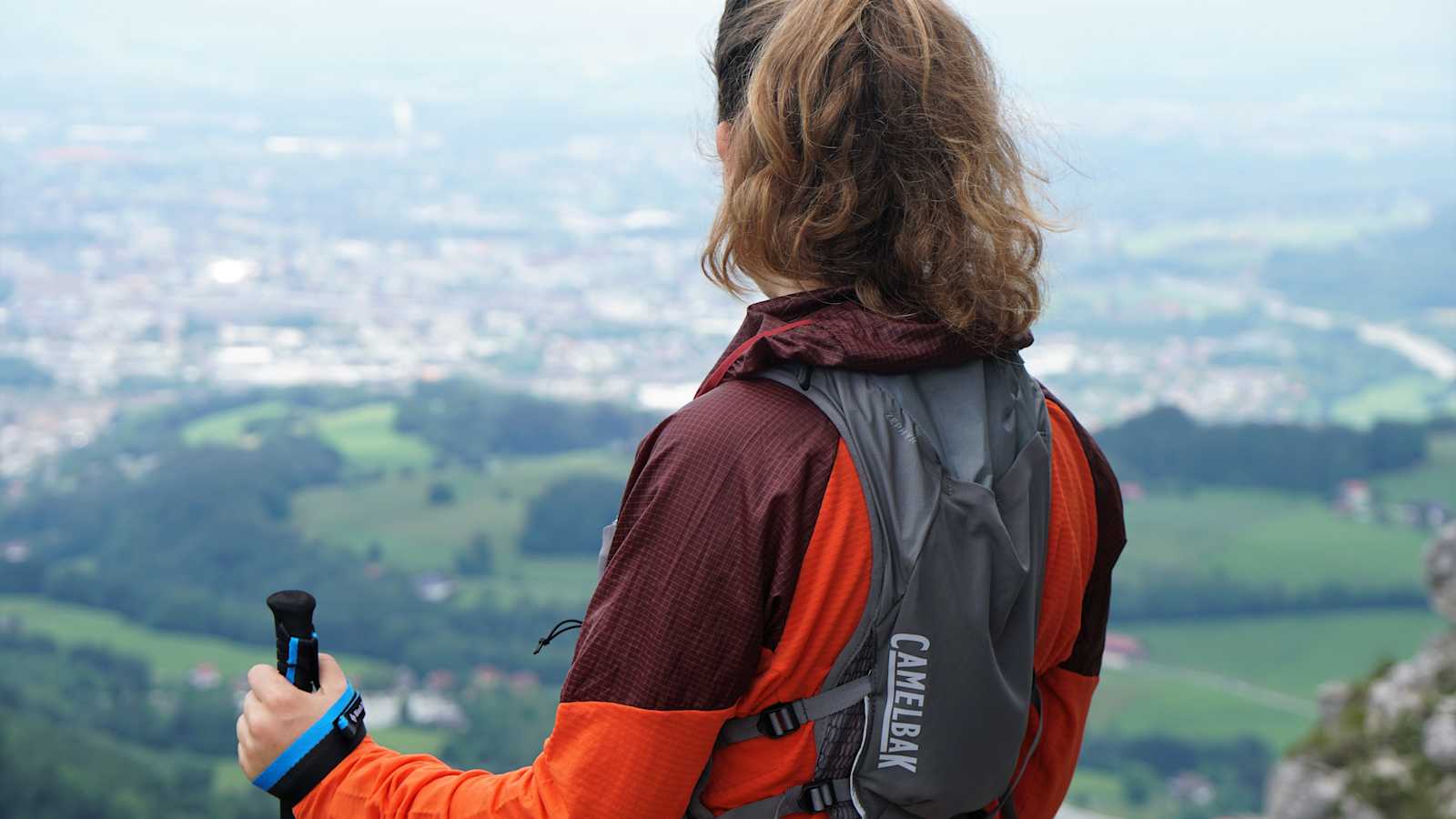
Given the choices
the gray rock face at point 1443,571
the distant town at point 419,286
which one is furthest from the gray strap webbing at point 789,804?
the distant town at point 419,286

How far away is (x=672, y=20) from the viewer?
5022 cm

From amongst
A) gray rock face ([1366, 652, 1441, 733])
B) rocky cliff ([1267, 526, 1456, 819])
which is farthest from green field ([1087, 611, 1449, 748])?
rocky cliff ([1267, 526, 1456, 819])

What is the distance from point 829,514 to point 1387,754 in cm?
635

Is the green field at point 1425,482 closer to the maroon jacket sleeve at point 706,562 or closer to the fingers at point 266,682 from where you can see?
the maroon jacket sleeve at point 706,562

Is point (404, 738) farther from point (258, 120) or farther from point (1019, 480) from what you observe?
point (258, 120)

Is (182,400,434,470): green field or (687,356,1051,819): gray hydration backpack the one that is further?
(182,400,434,470): green field

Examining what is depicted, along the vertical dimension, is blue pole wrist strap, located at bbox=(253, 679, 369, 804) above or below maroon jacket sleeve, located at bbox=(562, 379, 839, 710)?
below

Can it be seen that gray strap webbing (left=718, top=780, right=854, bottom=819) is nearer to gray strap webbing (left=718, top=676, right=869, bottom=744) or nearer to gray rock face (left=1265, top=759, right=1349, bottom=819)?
gray strap webbing (left=718, top=676, right=869, bottom=744)

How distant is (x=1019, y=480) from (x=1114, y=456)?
3373 centimetres

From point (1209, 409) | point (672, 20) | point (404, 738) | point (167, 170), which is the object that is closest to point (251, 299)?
point (167, 170)

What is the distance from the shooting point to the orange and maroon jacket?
124cm

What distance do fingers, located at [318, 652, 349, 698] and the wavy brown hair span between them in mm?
664

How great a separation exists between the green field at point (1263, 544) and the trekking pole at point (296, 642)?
25135mm

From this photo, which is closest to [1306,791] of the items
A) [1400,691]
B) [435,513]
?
[1400,691]
